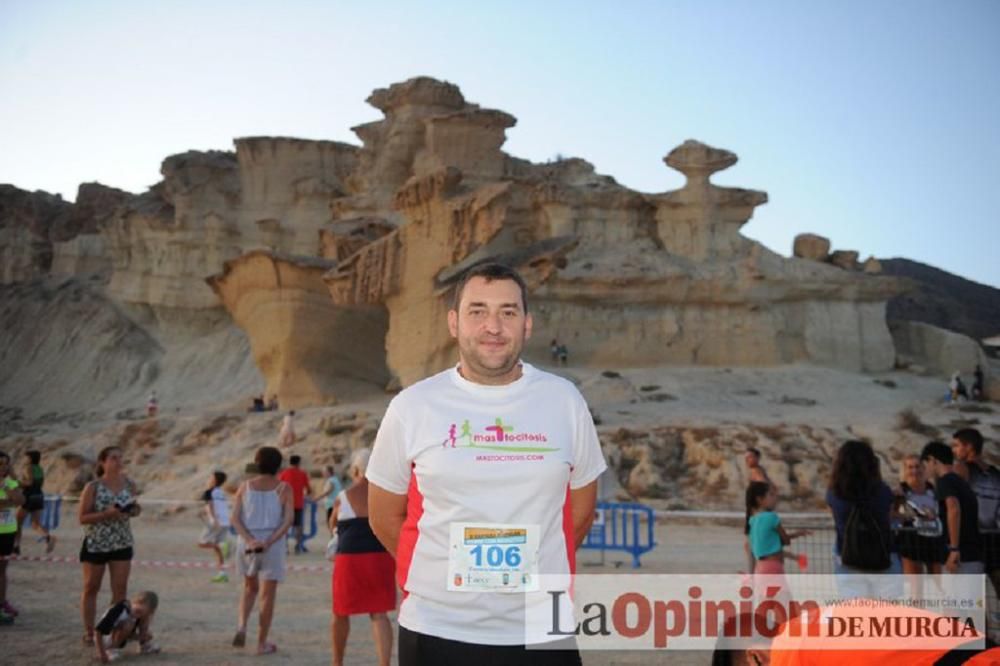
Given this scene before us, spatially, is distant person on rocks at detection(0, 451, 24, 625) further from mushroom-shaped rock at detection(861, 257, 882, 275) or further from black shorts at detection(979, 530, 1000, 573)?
mushroom-shaped rock at detection(861, 257, 882, 275)

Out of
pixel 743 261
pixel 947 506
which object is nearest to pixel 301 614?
pixel 947 506

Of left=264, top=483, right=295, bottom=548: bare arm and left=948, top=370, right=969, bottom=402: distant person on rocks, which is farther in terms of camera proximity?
left=948, top=370, right=969, bottom=402: distant person on rocks

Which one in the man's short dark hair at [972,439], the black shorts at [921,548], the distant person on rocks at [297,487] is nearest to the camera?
the black shorts at [921,548]

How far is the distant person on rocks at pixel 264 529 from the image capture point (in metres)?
7.18

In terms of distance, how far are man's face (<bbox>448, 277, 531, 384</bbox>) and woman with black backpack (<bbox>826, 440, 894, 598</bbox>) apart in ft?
11.8

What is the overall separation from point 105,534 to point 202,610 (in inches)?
96.3

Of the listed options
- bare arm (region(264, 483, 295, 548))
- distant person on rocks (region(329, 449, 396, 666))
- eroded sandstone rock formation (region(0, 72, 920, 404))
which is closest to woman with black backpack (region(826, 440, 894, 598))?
distant person on rocks (region(329, 449, 396, 666))


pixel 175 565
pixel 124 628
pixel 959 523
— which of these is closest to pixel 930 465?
pixel 959 523

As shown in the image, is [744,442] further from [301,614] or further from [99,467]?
[99,467]

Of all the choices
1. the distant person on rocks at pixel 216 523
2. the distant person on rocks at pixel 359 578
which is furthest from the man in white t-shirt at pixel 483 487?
the distant person on rocks at pixel 216 523

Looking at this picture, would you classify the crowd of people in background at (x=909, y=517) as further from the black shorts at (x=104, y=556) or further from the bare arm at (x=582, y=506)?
the black shorts at (x=104, y=556)

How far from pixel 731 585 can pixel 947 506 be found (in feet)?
13.0

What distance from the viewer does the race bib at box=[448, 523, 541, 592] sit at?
2.75m

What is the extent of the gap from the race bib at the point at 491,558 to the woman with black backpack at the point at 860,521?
3635 millimetres
